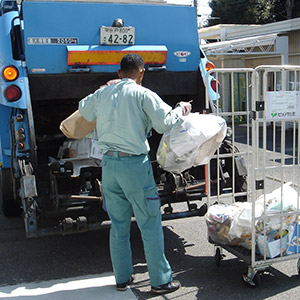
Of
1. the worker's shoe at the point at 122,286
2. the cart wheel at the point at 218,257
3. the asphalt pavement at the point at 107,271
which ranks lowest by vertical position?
the asphalt pavement at the point at 107,271

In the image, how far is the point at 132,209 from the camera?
3.83 m

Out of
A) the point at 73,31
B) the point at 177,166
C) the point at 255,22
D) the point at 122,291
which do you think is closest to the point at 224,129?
the point at 177,166

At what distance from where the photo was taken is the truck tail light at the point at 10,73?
14.5 feet

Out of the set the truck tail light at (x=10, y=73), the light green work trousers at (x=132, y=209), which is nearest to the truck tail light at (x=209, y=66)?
the light green work trousers at (x=132, y=209)

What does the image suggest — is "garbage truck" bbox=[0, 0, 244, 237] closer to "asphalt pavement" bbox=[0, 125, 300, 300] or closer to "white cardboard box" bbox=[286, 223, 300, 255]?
"asphalt pavement" bbox=[0, 125, 300, 300]

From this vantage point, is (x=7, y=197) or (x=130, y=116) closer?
(x=130, y=116)

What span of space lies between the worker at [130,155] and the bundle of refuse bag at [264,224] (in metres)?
0.61

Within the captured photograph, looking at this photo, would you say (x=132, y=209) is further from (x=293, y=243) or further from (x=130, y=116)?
(x=293, y=243)

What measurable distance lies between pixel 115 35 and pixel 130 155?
1.77 m

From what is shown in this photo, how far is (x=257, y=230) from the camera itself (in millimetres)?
3816

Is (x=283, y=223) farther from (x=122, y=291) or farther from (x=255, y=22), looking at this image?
(x=255, y=22)

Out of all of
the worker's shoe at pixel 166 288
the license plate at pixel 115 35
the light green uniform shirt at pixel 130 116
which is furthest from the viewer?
the license plate at pixel 115 35

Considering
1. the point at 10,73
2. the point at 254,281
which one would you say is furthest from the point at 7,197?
the point at 254,281

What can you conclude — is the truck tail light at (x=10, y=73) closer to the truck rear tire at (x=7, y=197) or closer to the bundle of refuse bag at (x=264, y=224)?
the truck rear tire at (x=7, y=197)
